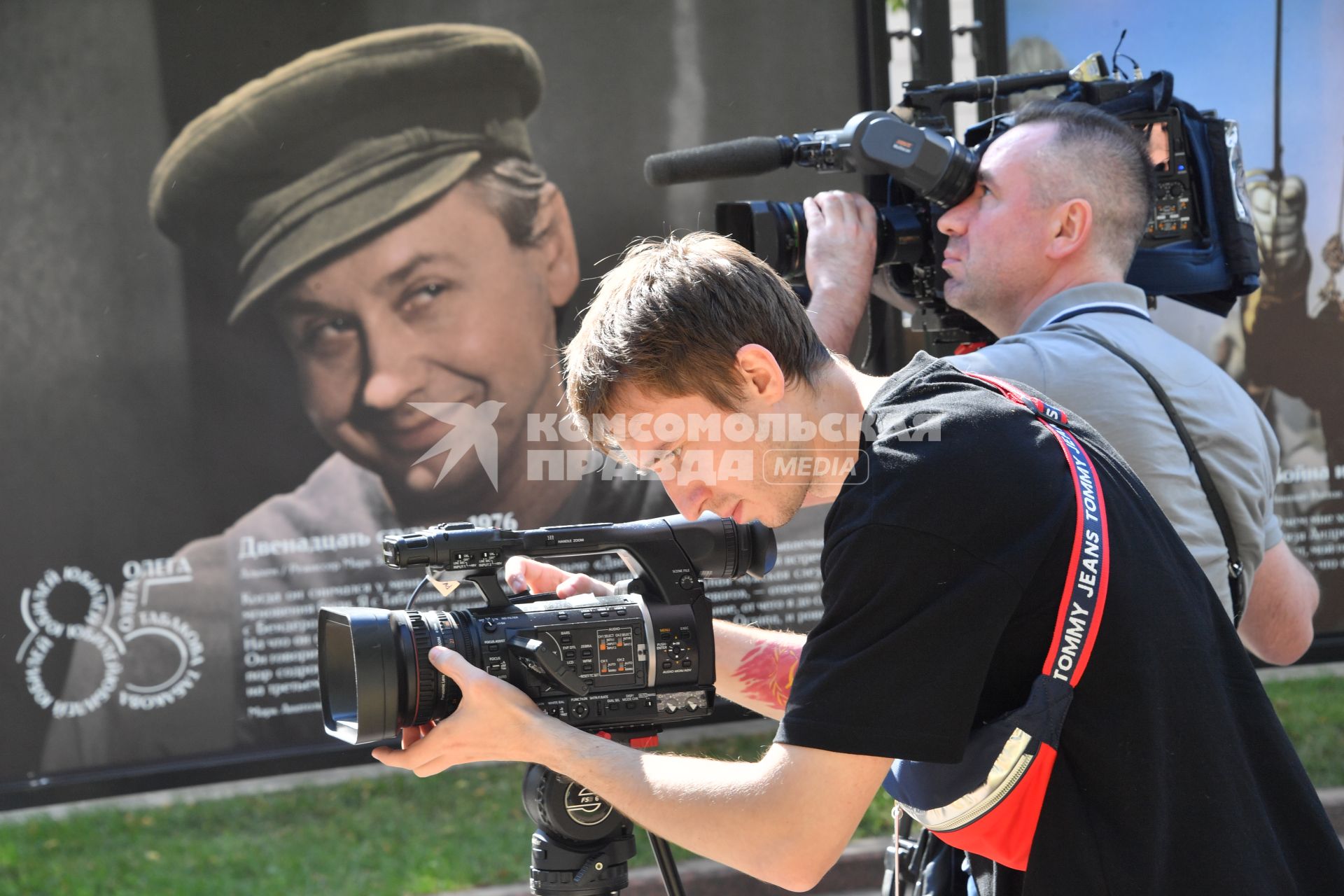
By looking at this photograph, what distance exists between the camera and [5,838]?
4156mm

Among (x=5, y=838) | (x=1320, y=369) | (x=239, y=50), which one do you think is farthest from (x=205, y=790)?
(x=1320, y=369)

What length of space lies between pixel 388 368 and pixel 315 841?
161cm

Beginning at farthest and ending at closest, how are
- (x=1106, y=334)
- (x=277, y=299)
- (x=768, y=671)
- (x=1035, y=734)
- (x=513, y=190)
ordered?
(x=513, y=190), (x=277, y=299), (x=1106, y=334), (x=768, y=671), (x=1035, y=734)

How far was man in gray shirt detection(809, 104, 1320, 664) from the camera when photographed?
196cm

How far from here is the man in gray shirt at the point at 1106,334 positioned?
1.96m

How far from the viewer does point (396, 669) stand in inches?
63.7

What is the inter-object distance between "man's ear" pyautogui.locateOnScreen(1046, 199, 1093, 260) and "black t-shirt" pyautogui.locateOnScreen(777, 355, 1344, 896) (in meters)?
0.98

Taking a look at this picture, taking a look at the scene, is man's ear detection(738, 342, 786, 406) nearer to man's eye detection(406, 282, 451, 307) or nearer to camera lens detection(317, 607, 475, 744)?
camera lens detection(317, 607, 475, 744)

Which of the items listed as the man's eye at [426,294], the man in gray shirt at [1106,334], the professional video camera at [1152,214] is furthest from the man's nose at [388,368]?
the man in gray shirt at [1106,334]

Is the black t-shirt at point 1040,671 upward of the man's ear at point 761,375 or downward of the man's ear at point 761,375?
downward

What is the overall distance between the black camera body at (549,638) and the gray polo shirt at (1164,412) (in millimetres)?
580

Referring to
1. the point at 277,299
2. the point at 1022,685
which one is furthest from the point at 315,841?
the point at 1022,685

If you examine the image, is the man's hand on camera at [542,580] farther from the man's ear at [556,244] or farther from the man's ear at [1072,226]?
the man's ear at [556,244]

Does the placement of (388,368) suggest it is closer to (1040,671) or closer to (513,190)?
(513,190)
